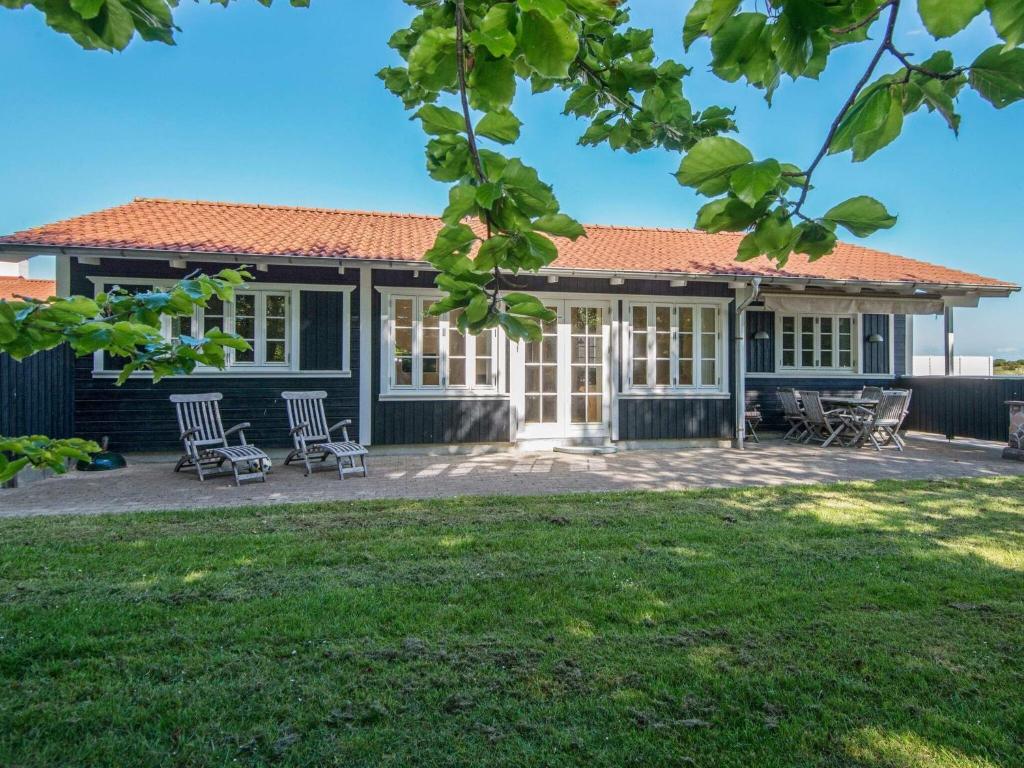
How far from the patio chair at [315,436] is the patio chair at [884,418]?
26.6 feet

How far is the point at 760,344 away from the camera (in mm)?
11812

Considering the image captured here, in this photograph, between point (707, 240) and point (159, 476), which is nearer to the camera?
point (159, 476)

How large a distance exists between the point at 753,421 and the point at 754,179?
433 inches

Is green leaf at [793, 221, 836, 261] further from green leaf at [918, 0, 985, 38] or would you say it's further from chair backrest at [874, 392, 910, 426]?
chair backrest at [874, 392, 910, 426]

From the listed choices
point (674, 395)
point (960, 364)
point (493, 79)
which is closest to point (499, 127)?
point (493, 79)

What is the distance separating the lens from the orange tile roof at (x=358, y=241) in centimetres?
846

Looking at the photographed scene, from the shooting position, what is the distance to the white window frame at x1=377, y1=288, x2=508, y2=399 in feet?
30.3

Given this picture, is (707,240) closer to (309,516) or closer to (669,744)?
(309,516)

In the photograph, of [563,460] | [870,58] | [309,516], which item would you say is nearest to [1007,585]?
[870,58]

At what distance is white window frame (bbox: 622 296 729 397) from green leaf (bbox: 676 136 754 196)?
9319 millimetres

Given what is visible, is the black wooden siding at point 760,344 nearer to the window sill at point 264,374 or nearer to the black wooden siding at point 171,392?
the black wooden siding at point 171,392

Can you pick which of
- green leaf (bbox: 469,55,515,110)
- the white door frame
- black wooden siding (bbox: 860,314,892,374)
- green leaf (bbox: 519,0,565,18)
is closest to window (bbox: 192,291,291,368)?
the white door frame

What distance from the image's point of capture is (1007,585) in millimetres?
3459

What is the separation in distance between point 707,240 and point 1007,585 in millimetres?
10725
